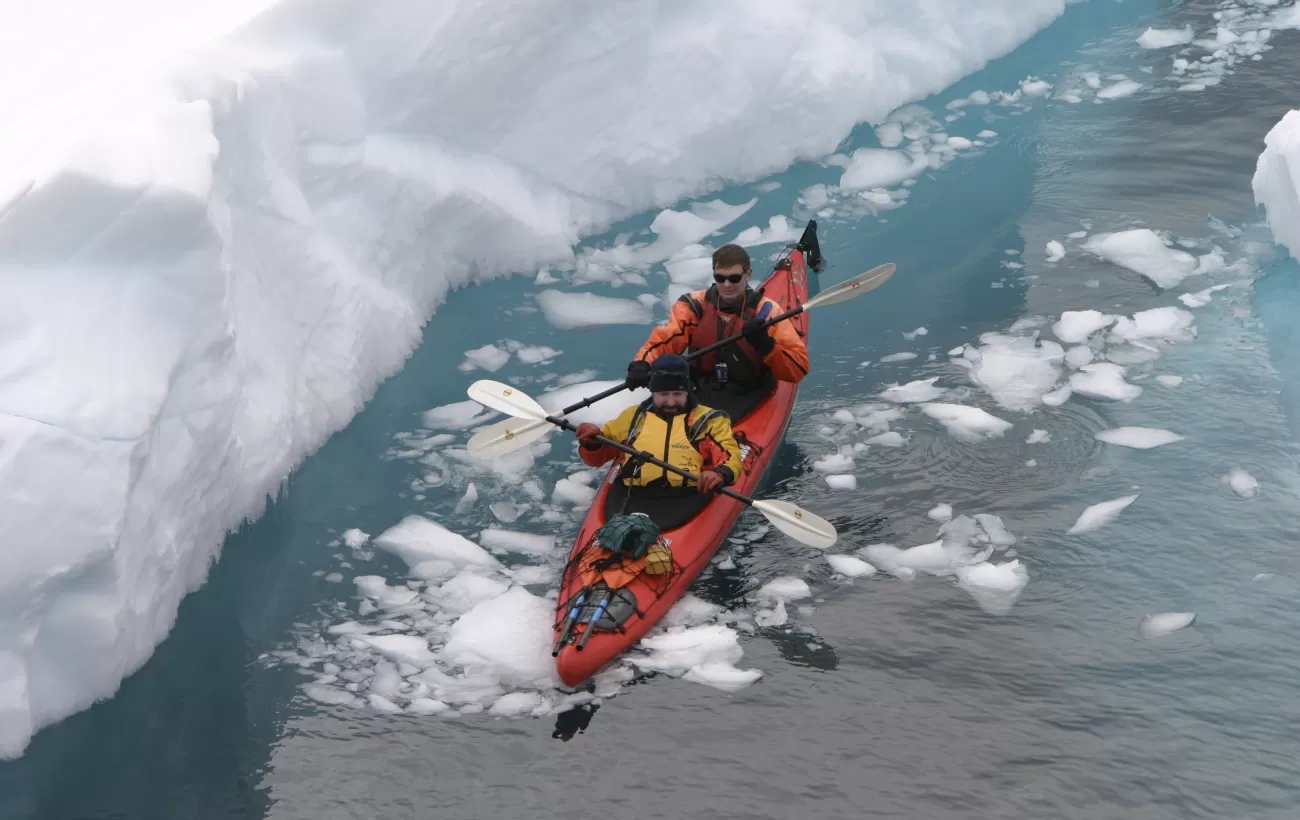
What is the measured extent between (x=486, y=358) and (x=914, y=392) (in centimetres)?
240

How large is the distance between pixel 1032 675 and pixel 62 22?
21.7 feet

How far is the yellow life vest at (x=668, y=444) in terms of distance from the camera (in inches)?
199

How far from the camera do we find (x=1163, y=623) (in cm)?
457

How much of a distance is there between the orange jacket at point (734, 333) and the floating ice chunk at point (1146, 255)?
281cm

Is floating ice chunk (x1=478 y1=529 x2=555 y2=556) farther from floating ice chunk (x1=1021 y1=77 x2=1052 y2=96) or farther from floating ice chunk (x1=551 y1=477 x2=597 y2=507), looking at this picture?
floating ice chunk (x1=1021 y1=77 x2=1052 y2=96)

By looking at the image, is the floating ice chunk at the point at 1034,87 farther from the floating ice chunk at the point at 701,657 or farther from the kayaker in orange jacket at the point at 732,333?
the floating ice chunk at the point at 701,657

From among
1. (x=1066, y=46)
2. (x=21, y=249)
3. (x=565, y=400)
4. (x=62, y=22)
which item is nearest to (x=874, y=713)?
(x=565, y=400)

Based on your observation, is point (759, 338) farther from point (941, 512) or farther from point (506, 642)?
point (506, 642)

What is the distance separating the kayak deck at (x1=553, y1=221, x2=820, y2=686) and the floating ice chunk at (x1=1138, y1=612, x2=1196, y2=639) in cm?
171

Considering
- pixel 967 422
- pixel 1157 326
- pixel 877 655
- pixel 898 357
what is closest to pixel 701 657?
pixel 877 655

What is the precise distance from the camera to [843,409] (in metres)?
6.21

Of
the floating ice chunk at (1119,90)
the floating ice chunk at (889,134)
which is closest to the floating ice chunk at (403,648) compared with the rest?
the floating ice chunk at (889,134)

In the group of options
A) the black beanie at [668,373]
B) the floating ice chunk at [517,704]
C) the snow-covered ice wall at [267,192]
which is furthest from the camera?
the black beanie at [668,373]

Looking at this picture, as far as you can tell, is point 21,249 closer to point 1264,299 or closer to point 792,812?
point 792,812
